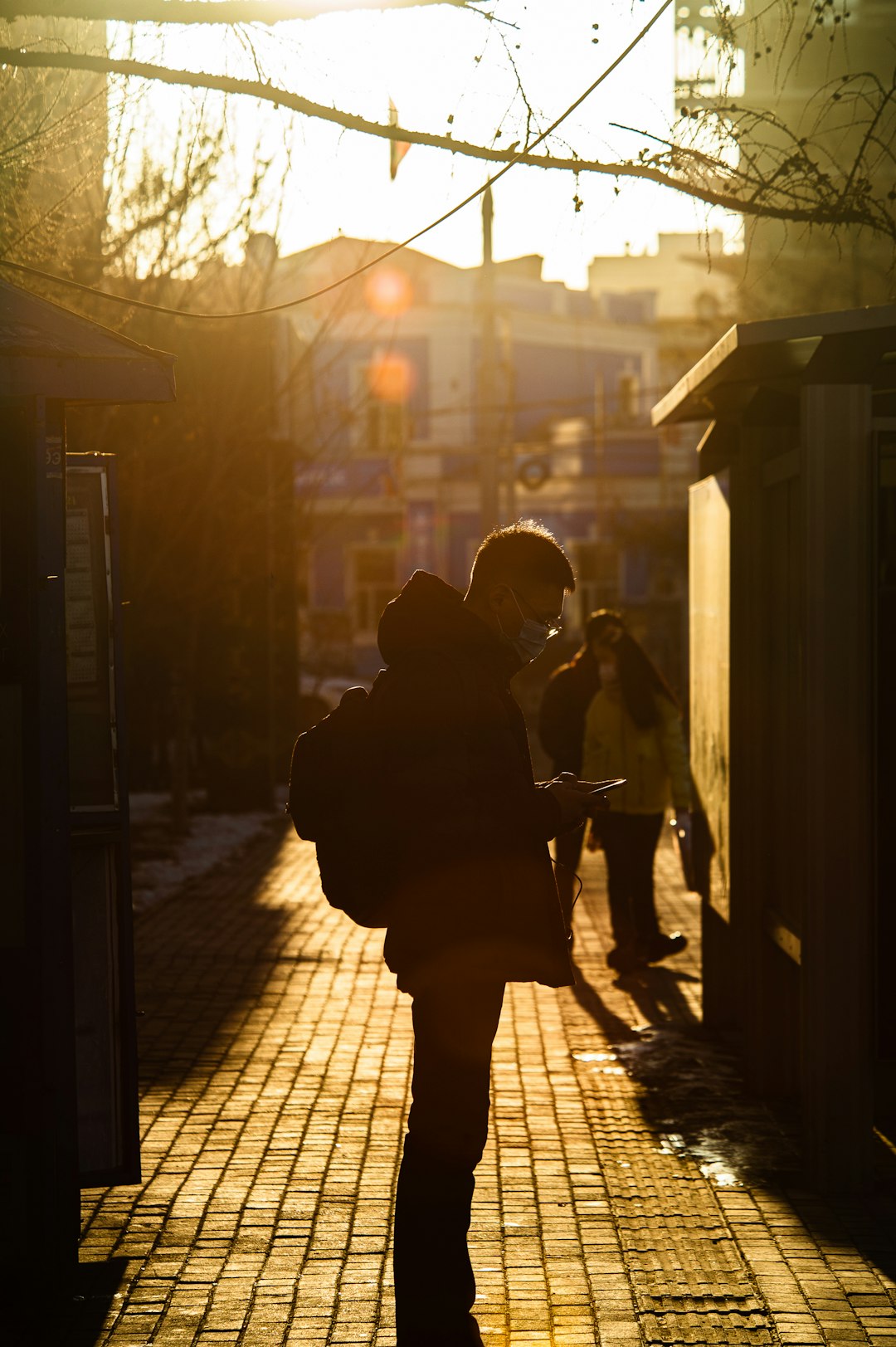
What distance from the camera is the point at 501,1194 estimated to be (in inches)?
235

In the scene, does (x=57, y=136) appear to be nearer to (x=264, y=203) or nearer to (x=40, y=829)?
(x=40, y=829)

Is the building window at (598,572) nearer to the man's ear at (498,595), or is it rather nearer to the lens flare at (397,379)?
the lens flare at (397,379)

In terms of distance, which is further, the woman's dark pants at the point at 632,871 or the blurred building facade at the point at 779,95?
the woman's dark pants at the point at 632,871

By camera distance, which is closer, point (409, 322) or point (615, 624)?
point (615, 624)

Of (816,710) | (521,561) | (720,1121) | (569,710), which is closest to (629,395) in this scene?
(569,710)

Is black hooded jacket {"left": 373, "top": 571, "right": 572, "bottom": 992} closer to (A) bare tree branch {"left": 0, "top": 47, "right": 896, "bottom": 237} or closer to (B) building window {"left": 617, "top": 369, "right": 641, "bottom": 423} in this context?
(A) bare tree branch {"left": 0, "top": 47, "right": 896, "bottom": 237}

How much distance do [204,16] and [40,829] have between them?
10.3ft

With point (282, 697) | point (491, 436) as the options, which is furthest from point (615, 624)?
point (491, 436)

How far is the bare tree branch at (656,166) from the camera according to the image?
670 cm

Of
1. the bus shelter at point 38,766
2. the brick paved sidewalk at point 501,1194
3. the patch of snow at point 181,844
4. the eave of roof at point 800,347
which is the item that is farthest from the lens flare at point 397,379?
the bus shelter at point 38,766

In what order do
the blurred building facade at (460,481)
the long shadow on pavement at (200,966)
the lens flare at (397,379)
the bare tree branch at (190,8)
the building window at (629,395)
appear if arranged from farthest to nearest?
the building window at (629,395) → the lens flare at (397,379) → the blurred building facade at (460,481) → the long shadow on pavement at (200,966) → the bare tree branch at (190,8)

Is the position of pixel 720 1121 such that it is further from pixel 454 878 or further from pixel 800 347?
pixel 454 878

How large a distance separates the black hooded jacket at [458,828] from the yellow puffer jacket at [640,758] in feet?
19.5

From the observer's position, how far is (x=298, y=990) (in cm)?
983
